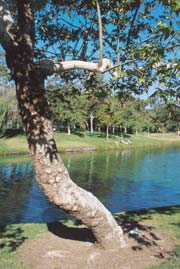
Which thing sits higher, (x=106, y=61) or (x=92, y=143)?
(x=106, y=61)

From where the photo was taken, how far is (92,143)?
180 ft

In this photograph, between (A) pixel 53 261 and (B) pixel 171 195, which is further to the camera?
(B) pixel 171 195

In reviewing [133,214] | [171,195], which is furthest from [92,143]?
[133,214]

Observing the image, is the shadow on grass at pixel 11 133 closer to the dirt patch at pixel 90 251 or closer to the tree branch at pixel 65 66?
the dirt patch at pixel 90 251

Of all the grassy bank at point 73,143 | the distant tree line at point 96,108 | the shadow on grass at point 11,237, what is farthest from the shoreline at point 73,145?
the shadow on grass at point 11,237

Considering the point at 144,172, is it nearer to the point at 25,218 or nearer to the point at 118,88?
the point at 25,218

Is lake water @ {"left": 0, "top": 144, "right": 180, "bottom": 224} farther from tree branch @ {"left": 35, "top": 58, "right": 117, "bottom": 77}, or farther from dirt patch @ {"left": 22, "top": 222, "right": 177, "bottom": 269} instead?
tree branch @ {"left": 35, "top": 58, "right": 117, "bottom": 77}

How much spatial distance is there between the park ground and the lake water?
637cm

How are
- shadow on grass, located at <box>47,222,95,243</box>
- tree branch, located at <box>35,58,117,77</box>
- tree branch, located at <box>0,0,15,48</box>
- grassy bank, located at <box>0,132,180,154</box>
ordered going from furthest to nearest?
grassy bank, located at <box>0,132,180,154</box>
shadow on grass, located at <box>47,222,95,243</box>
tree branch, located at <box>35,58,117,77</box>
tree branch, located at <box>0,0,15,48</box>

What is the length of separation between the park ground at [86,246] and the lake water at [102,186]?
6.37 metres

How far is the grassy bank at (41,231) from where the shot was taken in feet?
21.8

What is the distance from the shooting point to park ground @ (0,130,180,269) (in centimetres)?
666

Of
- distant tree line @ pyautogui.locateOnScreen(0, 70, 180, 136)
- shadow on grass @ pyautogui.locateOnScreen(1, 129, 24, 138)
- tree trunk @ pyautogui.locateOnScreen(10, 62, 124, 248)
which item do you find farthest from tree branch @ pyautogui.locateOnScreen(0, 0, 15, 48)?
shadow on grass @ pyautogui.locateOnScreen(1, 129, 24, 138)

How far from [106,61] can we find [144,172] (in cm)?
2662
